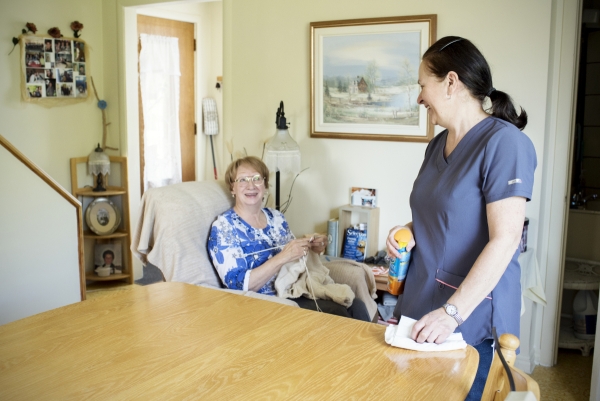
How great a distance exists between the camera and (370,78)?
3434 mm

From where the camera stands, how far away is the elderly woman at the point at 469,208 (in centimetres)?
149

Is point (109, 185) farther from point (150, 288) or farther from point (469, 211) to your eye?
point (469, 211)

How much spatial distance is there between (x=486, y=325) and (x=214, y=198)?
1.55 meters

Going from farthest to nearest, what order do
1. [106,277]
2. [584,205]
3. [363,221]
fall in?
1. [106,277]
2. [584,205]
3. [363,221]

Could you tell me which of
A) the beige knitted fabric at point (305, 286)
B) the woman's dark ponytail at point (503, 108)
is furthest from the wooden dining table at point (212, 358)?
the beige knitted fabric at point (305, 286)

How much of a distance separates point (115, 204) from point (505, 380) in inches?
168

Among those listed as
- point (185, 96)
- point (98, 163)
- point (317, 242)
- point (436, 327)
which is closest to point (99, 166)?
point (98, 163)

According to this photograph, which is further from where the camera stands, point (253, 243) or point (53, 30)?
point (53, 30)

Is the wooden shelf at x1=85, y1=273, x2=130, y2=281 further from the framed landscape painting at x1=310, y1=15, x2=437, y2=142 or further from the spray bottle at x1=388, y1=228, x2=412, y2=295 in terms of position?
the spray bottle at x1=388, y1=228, x2=412, y2=295

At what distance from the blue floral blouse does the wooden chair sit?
4.82ft

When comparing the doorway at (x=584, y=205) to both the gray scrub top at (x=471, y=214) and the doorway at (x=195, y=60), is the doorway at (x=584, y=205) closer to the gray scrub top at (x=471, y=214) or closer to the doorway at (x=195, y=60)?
the gray scrub top at (x=471, y=214)

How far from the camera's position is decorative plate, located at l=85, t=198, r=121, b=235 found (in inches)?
186

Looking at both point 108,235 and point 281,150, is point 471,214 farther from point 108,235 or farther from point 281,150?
point 108,235

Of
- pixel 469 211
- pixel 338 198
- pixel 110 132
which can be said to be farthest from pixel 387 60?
pixel 110 132
